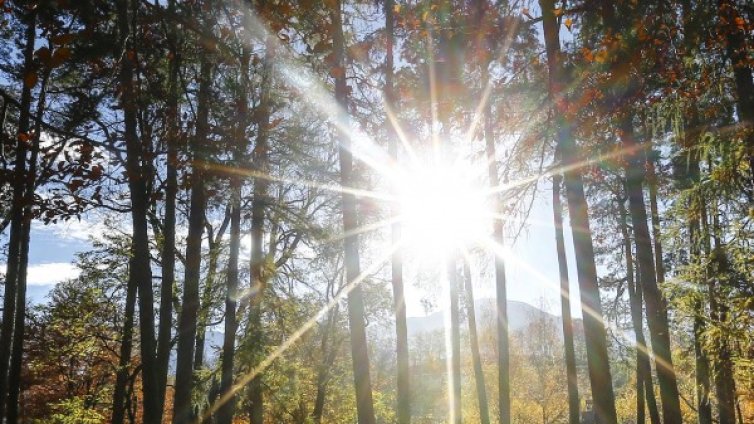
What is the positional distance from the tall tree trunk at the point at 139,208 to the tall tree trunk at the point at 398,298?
5.52m

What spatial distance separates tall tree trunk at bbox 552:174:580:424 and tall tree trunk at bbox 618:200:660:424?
2118 millimetres

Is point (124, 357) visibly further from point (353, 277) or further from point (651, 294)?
point (651, 294)

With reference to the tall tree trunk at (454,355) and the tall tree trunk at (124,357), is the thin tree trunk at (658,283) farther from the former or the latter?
the tall tree trunk at (124,357)

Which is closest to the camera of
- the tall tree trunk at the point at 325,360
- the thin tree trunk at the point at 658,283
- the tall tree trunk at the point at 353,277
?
the tall tree trunk at the point at 353,277

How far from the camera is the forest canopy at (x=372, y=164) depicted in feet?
14.6

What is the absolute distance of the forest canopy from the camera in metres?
4.44

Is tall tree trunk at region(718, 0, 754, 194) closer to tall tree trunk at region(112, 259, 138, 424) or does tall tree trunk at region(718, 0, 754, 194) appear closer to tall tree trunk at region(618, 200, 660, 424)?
tall tree trunk at region(618, 200, 660, 424)

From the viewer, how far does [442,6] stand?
614cm

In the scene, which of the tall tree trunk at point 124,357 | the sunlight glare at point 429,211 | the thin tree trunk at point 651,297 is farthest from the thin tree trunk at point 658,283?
the tall tree trunk at point 124,357

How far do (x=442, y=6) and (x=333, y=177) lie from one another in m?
4.96

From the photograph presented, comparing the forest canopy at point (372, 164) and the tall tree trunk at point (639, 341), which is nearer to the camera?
the forest canopy at point (372, 164)

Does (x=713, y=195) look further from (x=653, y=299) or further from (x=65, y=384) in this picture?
(x=65, y=384)

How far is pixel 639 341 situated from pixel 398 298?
7.70m

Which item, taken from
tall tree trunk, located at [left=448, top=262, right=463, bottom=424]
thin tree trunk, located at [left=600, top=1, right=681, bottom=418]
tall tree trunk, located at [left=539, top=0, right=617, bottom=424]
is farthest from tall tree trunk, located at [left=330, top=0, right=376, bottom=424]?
tall tree trunk, located at [left=448, top=262, right=463, bottom=424]
